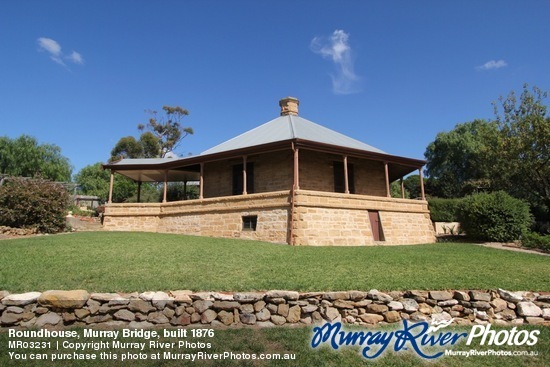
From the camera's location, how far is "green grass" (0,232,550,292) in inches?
265

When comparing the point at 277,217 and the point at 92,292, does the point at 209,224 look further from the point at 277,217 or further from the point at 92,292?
the point at 92,292

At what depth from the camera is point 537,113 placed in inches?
909

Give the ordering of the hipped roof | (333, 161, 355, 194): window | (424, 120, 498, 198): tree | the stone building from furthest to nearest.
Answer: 1. (424, 120, 498, 198): tree
2. (333, 161, 355, 194): window
3. the hipped roof
4. the stone building

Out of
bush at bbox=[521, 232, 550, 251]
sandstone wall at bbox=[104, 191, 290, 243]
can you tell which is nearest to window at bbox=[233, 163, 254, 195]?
sandstone wall at bbox=[104, 191, 290, 243]

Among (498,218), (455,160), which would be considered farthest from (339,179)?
(455,160)

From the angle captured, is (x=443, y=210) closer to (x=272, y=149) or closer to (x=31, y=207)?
(x=272, y=149)

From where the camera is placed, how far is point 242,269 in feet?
26.3

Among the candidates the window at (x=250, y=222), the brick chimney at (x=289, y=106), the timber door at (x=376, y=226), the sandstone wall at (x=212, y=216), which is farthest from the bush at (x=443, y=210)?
the window at (x=250, y=222)

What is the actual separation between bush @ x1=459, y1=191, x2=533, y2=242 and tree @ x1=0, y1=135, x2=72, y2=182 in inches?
1704

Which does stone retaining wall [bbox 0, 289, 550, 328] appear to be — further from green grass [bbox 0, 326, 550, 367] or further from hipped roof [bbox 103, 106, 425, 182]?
hipped roof [bbox 103, 106, 425, 182]

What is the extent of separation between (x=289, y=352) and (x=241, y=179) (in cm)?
1435

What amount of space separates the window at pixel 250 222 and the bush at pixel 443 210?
1490 cm

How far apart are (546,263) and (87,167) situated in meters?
55.5

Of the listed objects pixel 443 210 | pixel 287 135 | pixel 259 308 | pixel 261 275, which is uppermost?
pixel 287 135
